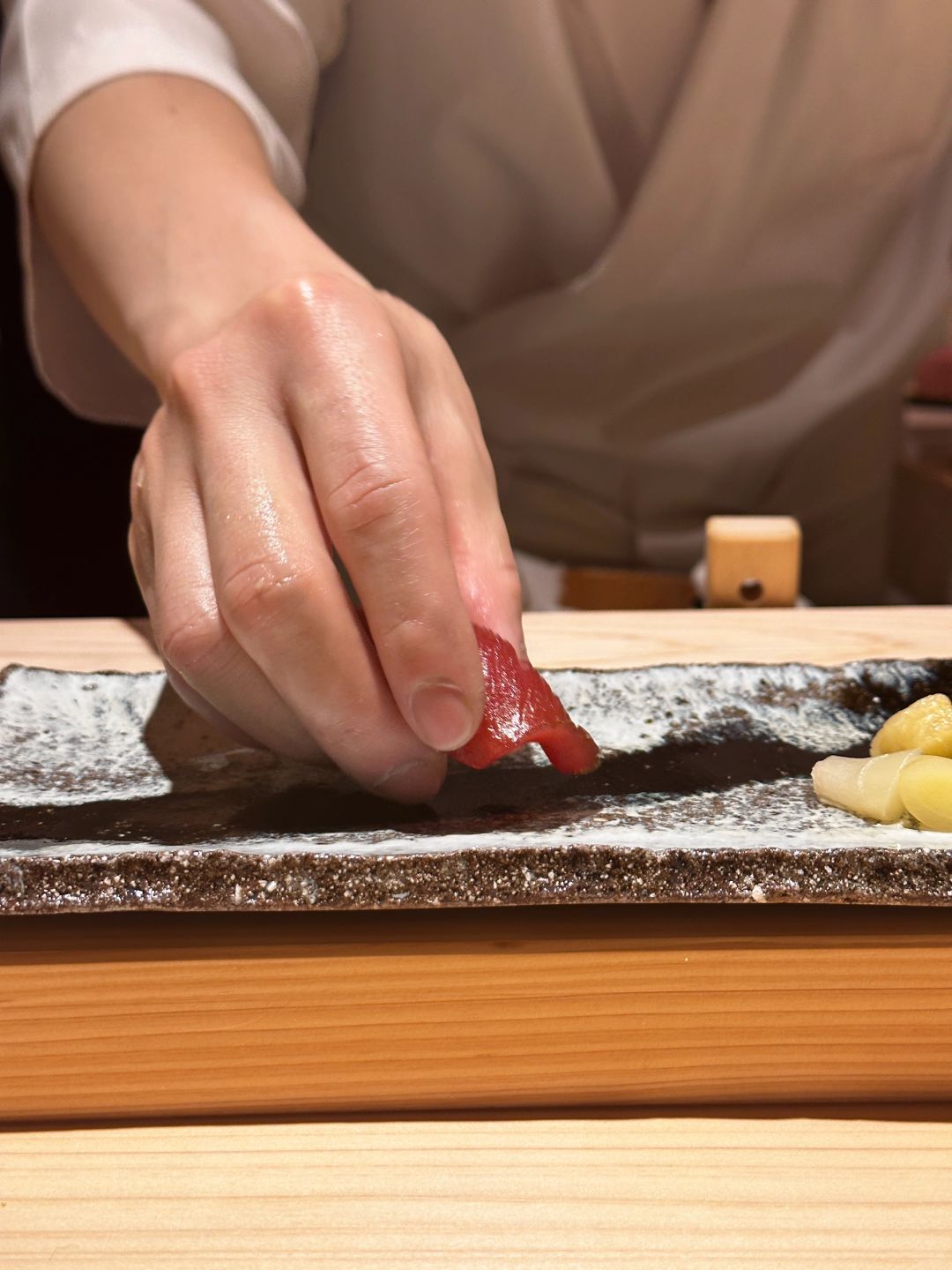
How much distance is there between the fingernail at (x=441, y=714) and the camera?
89 centimetres

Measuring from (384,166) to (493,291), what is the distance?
0.28 m

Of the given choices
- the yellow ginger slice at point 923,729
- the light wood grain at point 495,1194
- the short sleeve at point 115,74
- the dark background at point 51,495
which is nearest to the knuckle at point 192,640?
the light wood grain at point 495,1194

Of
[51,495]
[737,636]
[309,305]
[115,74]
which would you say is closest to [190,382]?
[309,305]

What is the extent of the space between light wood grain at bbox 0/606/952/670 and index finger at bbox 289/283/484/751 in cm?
49

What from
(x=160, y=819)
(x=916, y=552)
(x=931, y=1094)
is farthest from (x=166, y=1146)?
(x=916, y=552)

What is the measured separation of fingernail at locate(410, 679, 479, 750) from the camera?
35.0 inches

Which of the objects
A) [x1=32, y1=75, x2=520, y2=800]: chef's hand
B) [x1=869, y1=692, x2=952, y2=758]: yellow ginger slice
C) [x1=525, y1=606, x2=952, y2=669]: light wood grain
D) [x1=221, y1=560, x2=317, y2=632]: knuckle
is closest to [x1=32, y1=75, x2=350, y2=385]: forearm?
[x1=32, y1=75, x2=520, y2=800]: chef's hand

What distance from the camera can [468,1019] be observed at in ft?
2.51

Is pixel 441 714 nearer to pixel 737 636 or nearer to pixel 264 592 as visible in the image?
pixel 264 592

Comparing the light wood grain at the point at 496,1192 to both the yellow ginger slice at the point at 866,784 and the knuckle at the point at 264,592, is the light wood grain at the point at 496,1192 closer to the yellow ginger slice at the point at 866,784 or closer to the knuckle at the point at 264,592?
the yellow ginger slice at the point at 866,784

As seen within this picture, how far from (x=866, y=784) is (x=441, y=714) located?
1.11 feet

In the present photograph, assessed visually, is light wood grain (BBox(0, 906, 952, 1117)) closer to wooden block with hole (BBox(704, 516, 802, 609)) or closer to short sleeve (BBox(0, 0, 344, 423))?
wooden block with hole (BBox(704, 516, 802, 609))

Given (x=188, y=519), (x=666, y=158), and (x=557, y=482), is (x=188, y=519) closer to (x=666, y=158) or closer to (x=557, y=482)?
(x=666, y=158)

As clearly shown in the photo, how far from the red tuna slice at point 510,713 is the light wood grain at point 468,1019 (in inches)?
8.3
